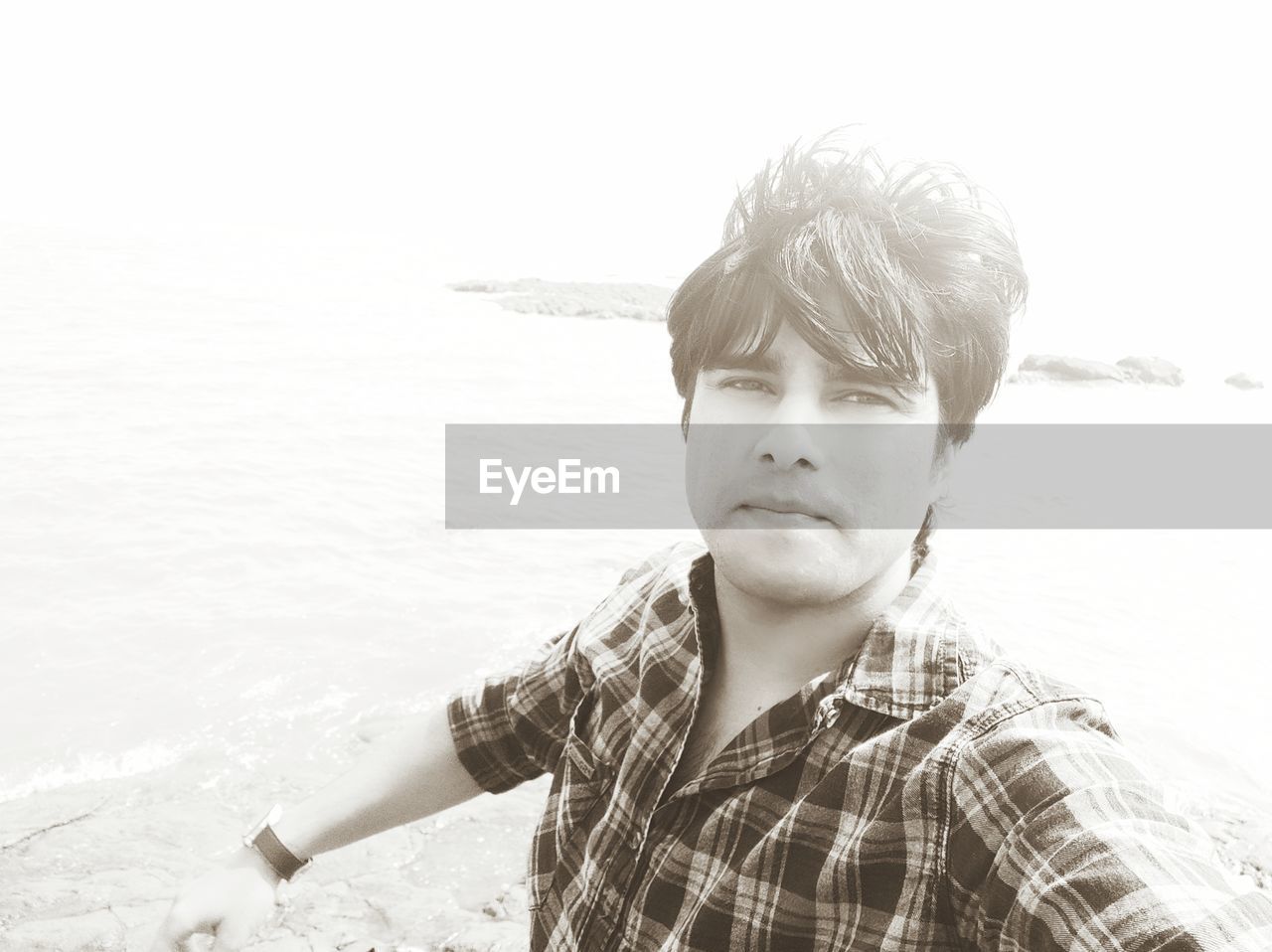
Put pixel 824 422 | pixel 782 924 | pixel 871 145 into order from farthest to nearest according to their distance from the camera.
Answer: pixel 871 145, pixel 824 422, pixel 782 924

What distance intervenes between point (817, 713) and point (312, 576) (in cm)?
529

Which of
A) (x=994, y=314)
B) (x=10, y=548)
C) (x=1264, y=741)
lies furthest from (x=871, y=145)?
(x=10, y=548)

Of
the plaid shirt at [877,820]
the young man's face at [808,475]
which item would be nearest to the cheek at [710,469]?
the young man's face at [808,475]

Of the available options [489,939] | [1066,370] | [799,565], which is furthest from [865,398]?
[1066,370]

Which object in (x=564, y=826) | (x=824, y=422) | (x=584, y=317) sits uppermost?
(x=824, y=422)

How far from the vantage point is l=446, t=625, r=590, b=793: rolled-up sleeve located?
195cm

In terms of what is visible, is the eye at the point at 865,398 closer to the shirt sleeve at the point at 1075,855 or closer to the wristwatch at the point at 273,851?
the shirt sleeve at the point at 1075,855

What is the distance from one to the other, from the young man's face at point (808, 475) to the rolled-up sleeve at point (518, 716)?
0.53 metres

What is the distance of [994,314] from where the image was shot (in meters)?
1.69

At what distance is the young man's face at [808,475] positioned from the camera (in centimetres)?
148

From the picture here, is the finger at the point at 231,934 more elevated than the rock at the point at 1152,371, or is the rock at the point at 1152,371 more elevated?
the finger at the point at 231,934

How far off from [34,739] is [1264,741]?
19.5ft

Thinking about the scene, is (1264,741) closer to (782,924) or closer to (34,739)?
(782,924)

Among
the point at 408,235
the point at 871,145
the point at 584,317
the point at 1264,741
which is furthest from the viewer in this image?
the point at 408,235
